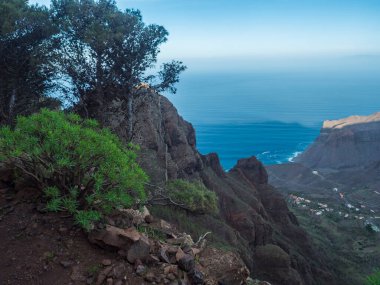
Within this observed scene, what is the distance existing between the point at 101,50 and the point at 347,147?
150314mm

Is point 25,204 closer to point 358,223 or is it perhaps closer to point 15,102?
point 15,102

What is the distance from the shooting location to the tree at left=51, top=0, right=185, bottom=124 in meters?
20.0

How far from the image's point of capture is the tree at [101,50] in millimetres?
19969

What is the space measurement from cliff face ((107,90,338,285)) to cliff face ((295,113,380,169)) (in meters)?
109

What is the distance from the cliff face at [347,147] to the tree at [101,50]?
139653mm

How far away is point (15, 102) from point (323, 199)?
9089cm

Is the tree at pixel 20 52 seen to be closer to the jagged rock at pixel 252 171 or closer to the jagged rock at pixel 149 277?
the jagged rock at pixel 149 277

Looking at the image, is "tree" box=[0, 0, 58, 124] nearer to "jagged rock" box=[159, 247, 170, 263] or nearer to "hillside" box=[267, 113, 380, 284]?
"jagged rock" box=[159, 247, 170, 263]

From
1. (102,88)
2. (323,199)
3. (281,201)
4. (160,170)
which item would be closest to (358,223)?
(323,199)

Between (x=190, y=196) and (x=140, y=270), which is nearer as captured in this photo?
(x=140, y=270)

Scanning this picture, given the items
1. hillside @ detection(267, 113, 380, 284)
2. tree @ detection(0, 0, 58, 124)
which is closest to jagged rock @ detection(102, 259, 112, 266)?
tree @ detection(0, 0, 58, 124)

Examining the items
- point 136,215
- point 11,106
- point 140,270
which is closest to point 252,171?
point 11,106

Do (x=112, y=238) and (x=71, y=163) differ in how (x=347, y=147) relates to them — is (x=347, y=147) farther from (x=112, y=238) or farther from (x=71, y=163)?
(x=71, y=163)

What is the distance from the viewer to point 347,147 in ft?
509
